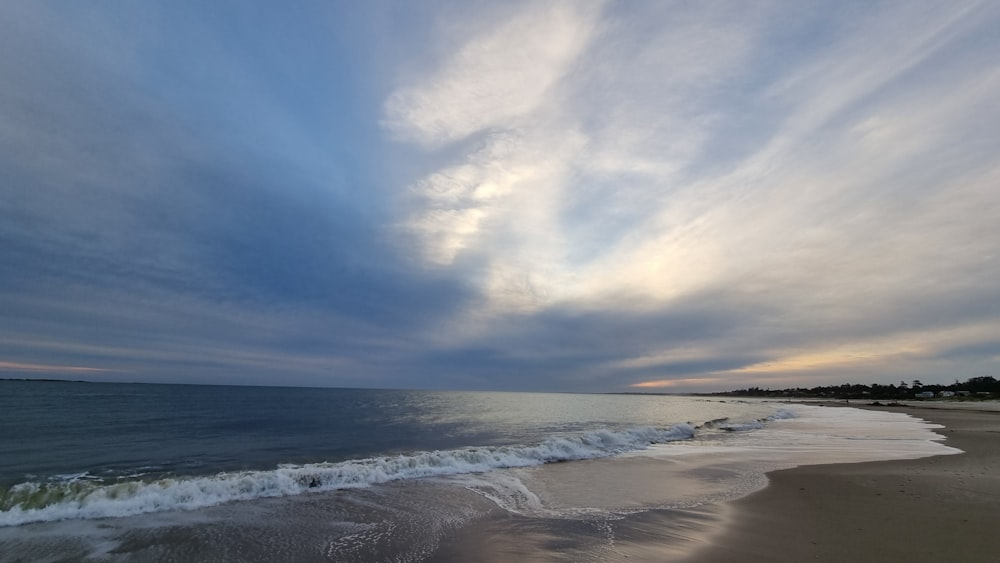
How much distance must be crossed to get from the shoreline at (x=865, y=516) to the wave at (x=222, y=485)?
9.73 meters

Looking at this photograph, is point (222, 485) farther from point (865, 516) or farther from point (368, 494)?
point (865, 516)

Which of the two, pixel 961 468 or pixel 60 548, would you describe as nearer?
pixel 60 548

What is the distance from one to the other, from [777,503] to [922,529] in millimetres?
3090

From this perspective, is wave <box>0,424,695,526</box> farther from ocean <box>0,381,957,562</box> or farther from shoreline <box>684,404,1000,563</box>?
shoreline <box>684,404,1000,563</box>

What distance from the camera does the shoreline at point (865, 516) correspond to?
24.7 feet

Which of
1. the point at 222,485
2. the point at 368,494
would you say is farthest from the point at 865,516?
the point at 222,485

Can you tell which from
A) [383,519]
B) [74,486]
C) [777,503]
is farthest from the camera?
[74,486]

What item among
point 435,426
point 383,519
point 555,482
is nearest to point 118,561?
point 383,519

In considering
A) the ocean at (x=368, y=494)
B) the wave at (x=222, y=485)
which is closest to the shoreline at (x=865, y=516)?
the ocean at (x=368, y=494)

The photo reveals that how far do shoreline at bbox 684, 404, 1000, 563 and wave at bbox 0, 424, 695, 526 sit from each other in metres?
9.73

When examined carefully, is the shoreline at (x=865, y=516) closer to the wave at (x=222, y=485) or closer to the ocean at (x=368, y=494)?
the ocean at (x=368, y=494)

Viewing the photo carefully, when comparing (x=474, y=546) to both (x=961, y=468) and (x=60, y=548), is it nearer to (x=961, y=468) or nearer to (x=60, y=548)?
(x=60, y=548)

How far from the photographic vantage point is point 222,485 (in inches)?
511

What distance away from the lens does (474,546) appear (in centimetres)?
837
